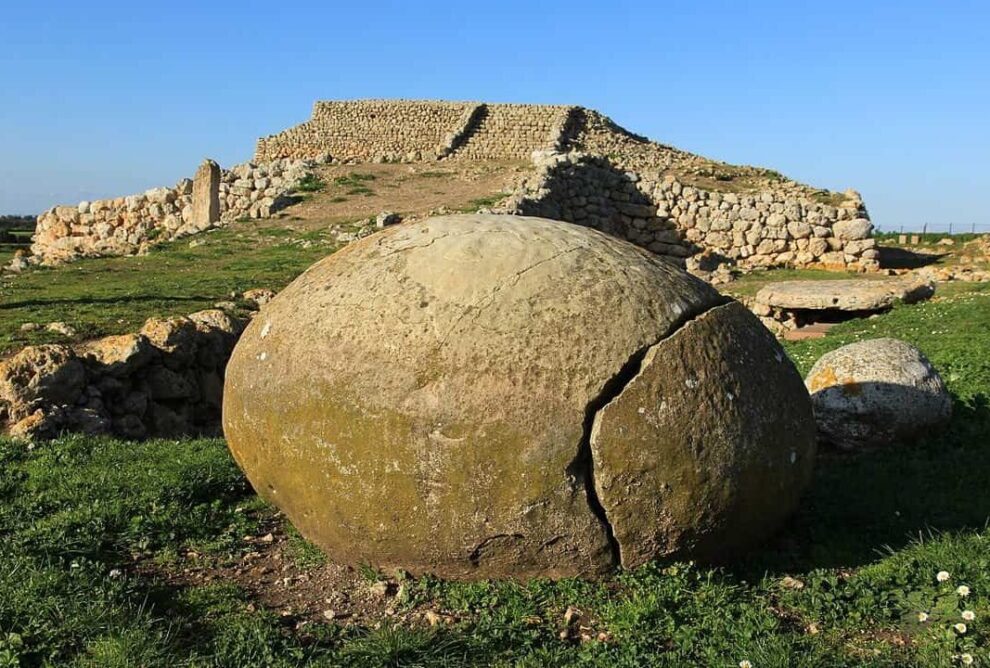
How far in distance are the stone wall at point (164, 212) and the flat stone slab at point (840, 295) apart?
46.0ft

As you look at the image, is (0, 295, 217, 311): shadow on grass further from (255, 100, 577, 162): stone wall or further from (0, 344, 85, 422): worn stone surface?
(255, 100, 577, 162): stone wall

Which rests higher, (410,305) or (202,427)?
(410,305)

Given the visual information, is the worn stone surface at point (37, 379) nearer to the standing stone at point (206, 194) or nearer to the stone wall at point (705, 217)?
the stone wall at point (705, 217)

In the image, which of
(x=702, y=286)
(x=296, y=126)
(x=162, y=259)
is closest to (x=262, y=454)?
(x=702, y=286)

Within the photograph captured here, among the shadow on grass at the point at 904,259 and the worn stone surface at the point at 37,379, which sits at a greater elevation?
the shadow on grass at the point at 904,259

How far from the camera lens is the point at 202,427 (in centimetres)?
1068

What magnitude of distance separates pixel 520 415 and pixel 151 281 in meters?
12.9

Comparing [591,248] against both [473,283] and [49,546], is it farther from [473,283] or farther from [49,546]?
[49,546]

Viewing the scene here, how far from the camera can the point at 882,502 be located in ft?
19.1

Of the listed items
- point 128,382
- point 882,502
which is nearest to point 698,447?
point 882,502

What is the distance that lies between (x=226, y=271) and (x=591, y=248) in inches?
510

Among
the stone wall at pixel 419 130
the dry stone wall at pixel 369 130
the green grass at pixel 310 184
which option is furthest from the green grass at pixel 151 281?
the dry stone wall at pixel 369 130

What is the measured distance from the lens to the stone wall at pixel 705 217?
80.6 feet

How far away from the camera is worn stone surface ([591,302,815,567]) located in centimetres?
440
